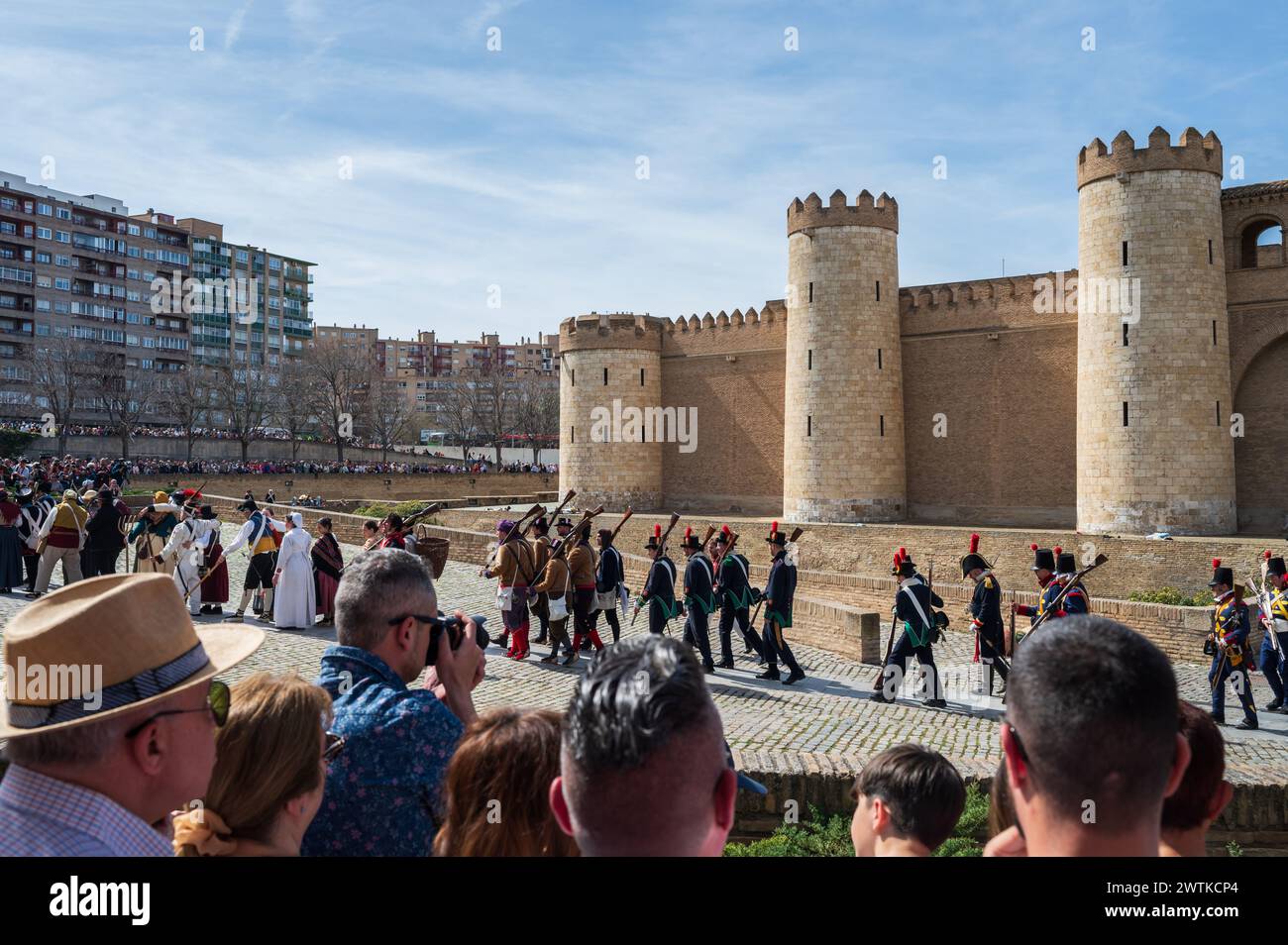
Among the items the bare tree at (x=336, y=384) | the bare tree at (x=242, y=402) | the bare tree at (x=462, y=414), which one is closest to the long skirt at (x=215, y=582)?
the bare tree at (x=242, y=402)

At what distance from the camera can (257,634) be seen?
303 cm

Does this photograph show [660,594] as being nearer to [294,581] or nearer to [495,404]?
[294,581]

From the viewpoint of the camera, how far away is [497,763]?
9.02 ft

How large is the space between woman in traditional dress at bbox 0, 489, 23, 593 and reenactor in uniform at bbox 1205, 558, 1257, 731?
17.2 metres

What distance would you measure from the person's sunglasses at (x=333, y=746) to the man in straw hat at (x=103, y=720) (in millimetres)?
587

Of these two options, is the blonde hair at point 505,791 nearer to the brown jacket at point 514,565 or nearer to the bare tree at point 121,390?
the brown jacket at point 514,565

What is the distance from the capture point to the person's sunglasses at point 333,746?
121 inches

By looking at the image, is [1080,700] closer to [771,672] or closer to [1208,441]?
[771,672]

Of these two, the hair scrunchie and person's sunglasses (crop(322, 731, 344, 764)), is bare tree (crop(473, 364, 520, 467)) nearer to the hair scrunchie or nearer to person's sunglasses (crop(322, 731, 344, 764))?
person's sunglasses (crop(322, 731, 344, 764))

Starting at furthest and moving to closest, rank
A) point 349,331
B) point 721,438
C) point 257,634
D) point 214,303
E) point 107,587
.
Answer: point 349,331 < point 214,303 < point 721,438 < point 257,634 < point 107,587

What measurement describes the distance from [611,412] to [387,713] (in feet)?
115

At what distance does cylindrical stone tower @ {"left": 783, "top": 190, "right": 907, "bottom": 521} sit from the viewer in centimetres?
3106
